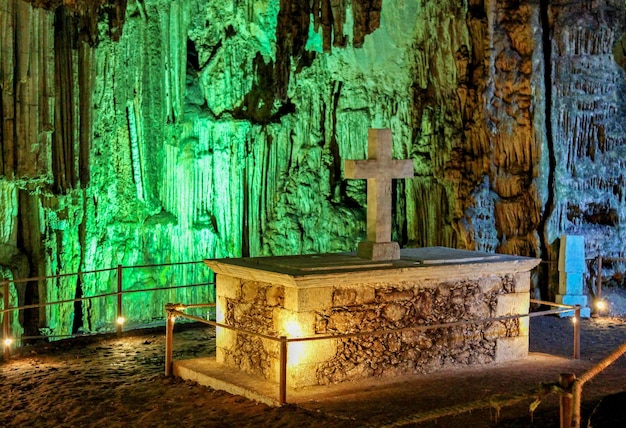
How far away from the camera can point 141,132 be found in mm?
16016

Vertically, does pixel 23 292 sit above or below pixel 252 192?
below

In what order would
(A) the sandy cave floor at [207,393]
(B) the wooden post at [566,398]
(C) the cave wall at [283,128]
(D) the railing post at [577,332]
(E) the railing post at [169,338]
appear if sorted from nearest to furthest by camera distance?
(B) the wooden post at [566,398] < (A) the sandy cave floor at [207,393] < (E) the railing post at [169,338] < (D) the railing post at [577,332] < (C) the cave wall at [283,128]

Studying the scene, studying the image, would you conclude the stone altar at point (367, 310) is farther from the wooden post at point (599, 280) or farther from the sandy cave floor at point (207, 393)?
the wooden post at point (599, 280)

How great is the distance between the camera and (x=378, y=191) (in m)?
8.32

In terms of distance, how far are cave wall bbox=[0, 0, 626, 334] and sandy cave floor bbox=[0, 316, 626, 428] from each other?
4.55 metres

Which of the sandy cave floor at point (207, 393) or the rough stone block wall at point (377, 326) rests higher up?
the rough stone block wall at point (377, 326)

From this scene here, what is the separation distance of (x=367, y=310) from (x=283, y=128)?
9.04m

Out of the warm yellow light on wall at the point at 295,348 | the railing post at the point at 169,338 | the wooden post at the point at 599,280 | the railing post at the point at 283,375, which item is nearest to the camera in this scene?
the railing post at the point at 283,375

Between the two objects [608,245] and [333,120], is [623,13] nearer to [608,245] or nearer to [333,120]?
[608,245]

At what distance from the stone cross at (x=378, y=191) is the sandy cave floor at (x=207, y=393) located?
52.0 inches

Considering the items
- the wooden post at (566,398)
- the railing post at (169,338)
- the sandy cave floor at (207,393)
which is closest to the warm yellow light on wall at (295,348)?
the sandy cave floor at (207,393)

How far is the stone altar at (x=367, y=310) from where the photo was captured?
730 cm

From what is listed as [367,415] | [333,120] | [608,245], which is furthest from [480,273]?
[333,120]

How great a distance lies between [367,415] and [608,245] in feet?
26.7
